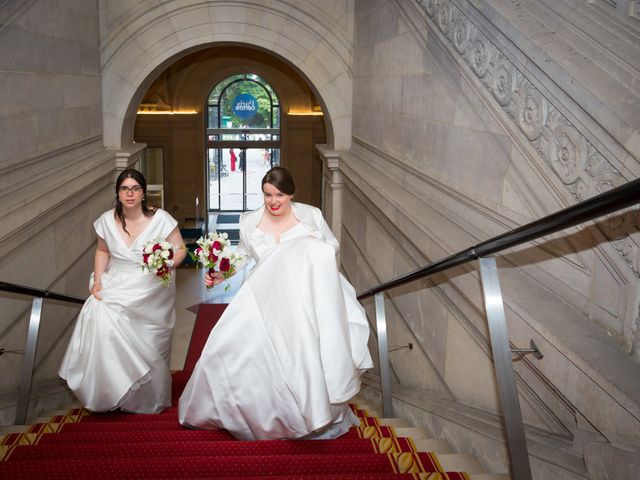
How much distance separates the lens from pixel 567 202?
11.3ft

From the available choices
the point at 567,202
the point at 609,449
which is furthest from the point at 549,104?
the point at 609,449

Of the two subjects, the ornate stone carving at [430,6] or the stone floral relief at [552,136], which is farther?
the ornate stone carving at [430,6]

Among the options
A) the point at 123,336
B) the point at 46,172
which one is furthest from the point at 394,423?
the point at 46,172

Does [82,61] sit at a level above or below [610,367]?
above

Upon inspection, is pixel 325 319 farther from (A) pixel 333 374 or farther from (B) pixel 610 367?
(B) pixel 610 367

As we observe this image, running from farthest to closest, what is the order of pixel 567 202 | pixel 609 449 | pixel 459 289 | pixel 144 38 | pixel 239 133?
1. pixel 239 133
2. pixel 144 38
3. pixel 459 289
4. pixel 567 202
5. pixel 609 449

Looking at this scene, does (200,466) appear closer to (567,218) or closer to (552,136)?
(567,218)

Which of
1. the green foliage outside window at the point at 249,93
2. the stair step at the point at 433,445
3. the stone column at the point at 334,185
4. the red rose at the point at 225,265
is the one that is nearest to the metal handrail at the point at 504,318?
the stair step at the point at 433,445

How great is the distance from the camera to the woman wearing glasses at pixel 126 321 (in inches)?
193

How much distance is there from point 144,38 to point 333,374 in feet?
21.5

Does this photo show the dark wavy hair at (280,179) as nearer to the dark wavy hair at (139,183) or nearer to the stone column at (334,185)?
the dark wavy hair at (139,183)

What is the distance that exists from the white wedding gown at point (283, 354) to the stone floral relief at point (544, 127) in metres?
1.28

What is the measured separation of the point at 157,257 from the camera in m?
4.93

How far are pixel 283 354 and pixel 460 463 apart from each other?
1.07m
